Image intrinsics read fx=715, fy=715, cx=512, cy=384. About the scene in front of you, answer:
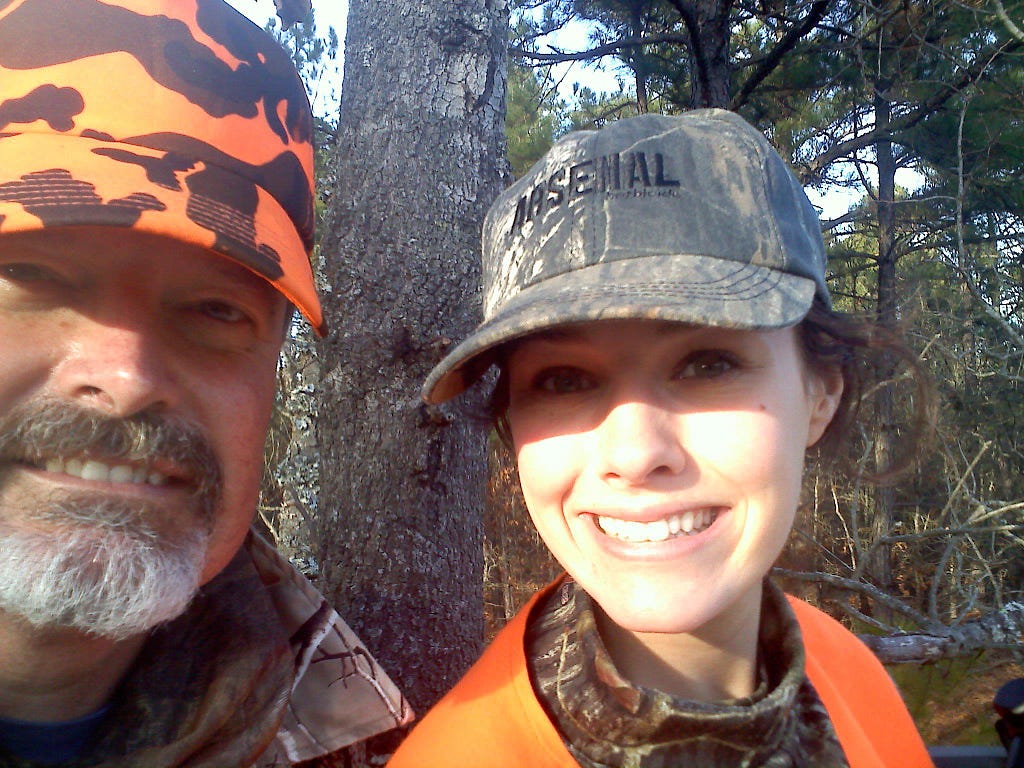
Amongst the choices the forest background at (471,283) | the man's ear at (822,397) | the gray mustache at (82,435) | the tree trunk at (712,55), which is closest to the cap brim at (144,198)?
the gray mustache at (82,435)

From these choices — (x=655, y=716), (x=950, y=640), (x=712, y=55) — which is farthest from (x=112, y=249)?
(x=950, y=640)

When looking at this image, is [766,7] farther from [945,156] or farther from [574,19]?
[945,156]

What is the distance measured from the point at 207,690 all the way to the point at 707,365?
106 centimetres

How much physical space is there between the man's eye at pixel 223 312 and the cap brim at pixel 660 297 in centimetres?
40

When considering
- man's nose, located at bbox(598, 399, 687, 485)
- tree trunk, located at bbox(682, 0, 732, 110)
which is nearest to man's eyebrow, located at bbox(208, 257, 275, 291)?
man's nose, located at bbox(598, 399, 687, 485)

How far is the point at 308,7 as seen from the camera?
6.84 ft

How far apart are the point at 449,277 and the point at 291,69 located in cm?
61

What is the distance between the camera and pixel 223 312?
127 cm

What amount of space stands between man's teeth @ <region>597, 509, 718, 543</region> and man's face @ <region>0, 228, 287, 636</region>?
2.34ft

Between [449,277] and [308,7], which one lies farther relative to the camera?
[308,7]

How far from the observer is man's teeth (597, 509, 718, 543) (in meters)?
1.10

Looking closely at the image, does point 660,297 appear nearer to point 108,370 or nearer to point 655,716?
point 655,716

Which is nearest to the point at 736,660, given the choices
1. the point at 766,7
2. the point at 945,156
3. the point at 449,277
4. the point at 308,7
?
the point at 449,277

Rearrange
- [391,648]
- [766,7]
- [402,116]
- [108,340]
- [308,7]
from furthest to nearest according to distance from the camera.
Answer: [766,7]
[308,7]
[402,116]
[391,648]
[108,340]
